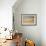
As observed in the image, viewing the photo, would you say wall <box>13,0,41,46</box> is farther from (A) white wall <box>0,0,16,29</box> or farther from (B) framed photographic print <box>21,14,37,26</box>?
(A) white wall <box>0,0,16,29</box>

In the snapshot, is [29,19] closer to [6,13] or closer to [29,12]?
[29,12]

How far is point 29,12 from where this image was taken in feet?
18.5

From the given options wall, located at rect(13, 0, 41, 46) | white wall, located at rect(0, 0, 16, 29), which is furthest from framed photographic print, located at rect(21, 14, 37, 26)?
white wall, located at rect(0, 0, 16, 29)

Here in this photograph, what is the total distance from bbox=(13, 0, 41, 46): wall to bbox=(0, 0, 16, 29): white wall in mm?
1252

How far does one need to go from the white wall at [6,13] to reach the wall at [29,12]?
1.25 metres

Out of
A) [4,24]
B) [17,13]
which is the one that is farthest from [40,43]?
[4,24]

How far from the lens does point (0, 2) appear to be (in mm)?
4344

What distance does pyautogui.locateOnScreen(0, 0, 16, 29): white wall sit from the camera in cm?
434

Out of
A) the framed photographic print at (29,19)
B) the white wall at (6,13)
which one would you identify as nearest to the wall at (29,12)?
the framed photographic print at (29,19)

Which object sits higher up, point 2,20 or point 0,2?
point 0,2

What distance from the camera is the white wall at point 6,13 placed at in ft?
14.2

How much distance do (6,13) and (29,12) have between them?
61.9 inches

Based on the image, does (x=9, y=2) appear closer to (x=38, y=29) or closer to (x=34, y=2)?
(x=34, y=2)

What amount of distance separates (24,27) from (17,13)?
2.53 ft
